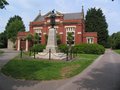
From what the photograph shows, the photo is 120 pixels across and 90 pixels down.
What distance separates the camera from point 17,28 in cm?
8150

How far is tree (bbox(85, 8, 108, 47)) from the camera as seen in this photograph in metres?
85.4

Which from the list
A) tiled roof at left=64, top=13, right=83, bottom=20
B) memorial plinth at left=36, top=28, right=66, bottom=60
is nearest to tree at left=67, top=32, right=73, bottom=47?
tiled roof at left=64, top=13, right=83, bottom=20

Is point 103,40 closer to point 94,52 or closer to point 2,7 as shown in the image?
point 94,52

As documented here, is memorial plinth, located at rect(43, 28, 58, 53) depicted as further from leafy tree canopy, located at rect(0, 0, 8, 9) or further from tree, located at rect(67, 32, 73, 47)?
tree, located at rect(67, 32, 73, 47)

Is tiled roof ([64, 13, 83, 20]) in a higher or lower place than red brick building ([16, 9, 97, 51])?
higher

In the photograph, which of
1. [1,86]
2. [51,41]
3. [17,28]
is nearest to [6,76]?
[1,86]

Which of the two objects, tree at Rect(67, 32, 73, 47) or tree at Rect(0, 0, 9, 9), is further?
tree at Rect(67, 32, 73, 47)

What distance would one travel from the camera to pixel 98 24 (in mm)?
86688

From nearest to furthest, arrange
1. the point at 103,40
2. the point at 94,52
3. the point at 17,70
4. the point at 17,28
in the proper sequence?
the point at 17,70
the point at 94,52
the point at 17,28
the point at 103,40

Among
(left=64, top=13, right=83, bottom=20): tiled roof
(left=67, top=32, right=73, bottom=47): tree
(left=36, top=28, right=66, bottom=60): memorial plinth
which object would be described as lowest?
(left=36, top=28, right=66, bottom=60): memorial plinth

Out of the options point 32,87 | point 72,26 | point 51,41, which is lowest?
point 32,87

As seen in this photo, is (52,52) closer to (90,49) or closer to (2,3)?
(90,49)

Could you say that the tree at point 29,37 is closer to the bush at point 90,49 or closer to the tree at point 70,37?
the tree at point 70,37

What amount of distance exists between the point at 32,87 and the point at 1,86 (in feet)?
5.25
